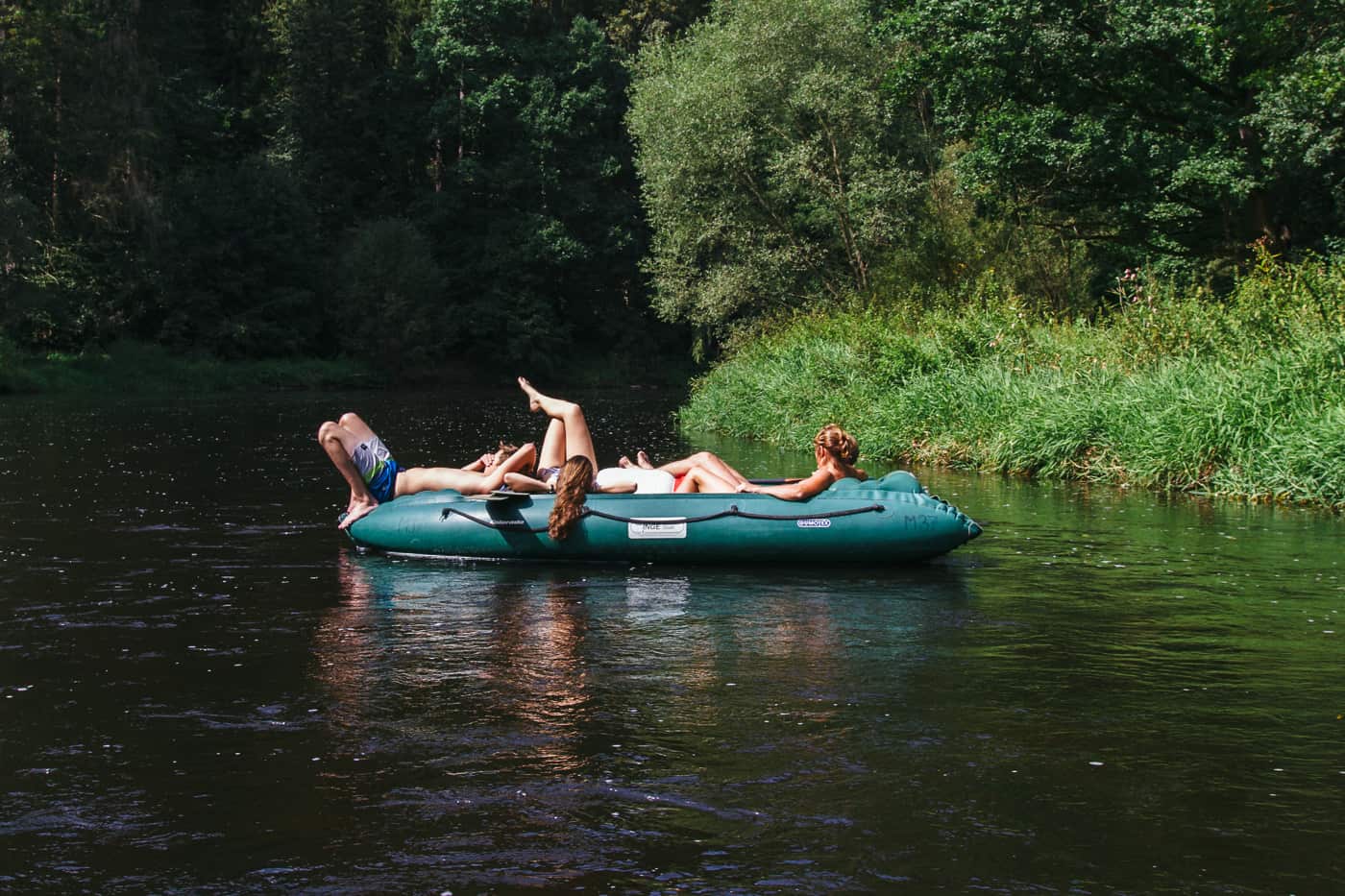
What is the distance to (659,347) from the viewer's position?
2179 inches

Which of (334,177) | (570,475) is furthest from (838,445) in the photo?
(334,177)

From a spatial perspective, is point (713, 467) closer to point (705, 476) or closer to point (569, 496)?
point (705, 476)

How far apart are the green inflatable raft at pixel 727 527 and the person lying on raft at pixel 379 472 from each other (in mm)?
416

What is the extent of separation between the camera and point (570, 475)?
9.93 meters

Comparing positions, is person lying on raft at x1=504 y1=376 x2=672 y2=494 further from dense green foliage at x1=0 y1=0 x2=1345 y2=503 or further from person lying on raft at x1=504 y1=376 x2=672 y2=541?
dense green foliage at x1=0 y1=0 x2=1345 y2=503

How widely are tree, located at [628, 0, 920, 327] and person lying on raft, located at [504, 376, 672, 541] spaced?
64.2 ft

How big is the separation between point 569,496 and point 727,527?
1.10 metres

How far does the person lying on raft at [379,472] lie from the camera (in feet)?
34.9

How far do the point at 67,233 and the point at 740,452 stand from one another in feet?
101

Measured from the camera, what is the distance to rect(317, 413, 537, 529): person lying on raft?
10.6 meters

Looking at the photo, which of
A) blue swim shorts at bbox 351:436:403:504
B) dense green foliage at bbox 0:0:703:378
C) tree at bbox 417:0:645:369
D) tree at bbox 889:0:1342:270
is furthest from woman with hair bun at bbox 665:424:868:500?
tree at bbox 417:0:645:369

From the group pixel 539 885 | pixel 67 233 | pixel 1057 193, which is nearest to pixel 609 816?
pixel 539 885

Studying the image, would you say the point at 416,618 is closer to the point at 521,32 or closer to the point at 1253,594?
the point at 1253,594

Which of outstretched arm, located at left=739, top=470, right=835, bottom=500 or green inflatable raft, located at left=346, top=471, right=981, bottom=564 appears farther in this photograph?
outstretched arm, located at left=739, top=470, right=835, bottom=500
